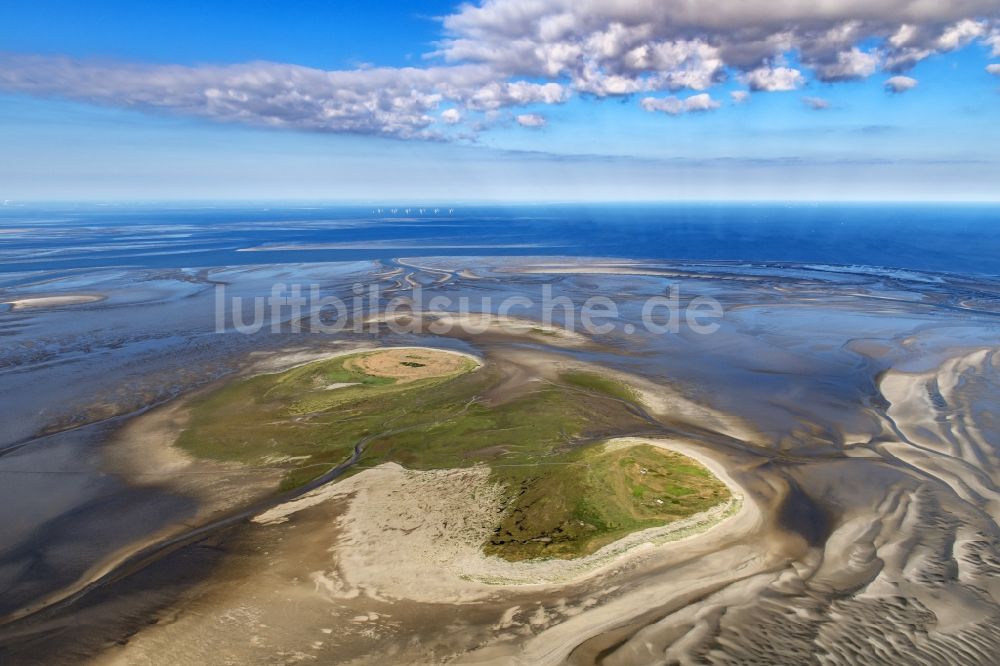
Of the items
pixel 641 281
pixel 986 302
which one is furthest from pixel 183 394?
pixel 986 302

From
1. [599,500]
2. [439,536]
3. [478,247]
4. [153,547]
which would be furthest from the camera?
[478,247]

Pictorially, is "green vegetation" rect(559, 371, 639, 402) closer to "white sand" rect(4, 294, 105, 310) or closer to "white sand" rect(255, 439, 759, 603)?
"white sand" rect(255, 439, 759, 603)

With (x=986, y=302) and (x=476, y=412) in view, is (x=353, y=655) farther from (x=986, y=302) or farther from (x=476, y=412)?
(x=986, y=302)

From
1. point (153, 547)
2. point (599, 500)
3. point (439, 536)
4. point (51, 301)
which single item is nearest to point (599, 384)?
point (599, 500)

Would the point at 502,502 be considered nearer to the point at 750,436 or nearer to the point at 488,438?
the point at 488,438

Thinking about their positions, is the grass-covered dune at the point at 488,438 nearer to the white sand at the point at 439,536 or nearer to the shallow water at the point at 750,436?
the white sand at the point at 439,536
